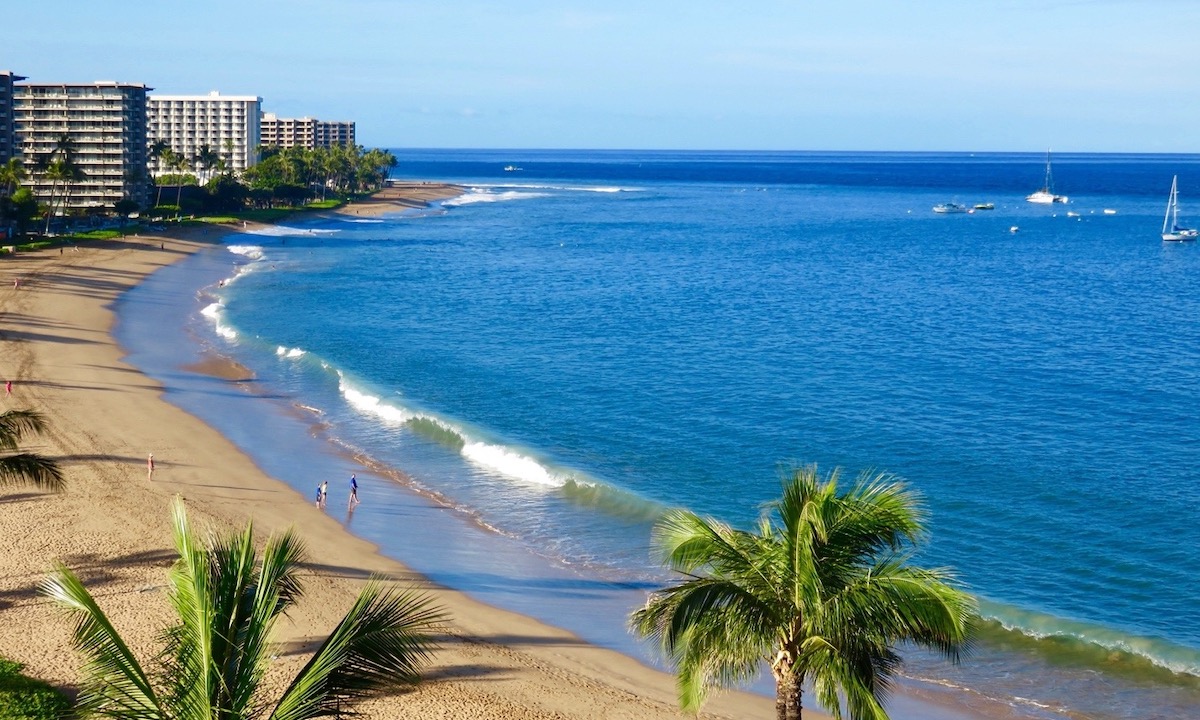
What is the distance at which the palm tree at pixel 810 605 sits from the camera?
1187 centimetres

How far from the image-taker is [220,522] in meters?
30.4

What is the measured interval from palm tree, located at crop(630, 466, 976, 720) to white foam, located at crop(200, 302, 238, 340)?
52.7m

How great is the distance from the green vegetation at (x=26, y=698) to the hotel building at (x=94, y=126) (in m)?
122

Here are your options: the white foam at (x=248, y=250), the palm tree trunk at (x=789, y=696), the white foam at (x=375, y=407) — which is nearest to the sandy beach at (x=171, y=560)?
the white foam at (x=375, y=407)

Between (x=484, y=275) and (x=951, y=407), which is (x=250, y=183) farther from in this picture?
(x=951, y=407)

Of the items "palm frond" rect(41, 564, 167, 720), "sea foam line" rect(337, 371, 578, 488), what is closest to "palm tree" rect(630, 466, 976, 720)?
"palm frond" rect(41, 564, 167, 720)

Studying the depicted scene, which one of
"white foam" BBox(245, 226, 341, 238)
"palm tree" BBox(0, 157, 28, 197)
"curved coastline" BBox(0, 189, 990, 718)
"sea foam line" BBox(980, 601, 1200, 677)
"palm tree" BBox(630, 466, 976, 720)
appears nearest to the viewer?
"palm tree" BBox(630, 466, 976, 720)

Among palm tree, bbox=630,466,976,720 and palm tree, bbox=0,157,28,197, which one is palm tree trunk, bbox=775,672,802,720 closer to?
palm tree, bbox=630,466,976,720

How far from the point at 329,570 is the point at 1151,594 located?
19546 millimetres

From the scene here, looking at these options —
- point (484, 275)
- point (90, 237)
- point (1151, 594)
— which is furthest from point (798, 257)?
point (1151, 594)

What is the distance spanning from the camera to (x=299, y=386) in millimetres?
50219

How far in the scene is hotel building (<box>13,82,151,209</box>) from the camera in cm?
13138

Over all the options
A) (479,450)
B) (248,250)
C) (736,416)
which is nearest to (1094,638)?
(736,416)

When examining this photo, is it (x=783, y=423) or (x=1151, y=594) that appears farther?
(x=783, y=423)
